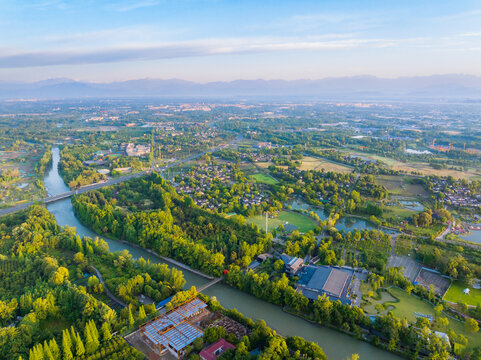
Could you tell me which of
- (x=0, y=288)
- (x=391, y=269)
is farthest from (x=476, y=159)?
(x=0, y=288)

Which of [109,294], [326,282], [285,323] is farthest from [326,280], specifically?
[109,294]

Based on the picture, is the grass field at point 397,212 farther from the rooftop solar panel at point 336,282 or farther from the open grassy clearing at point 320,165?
the open grassy clearing at point 320,165

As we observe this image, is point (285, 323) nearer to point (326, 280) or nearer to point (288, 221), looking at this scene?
point (326, 280)

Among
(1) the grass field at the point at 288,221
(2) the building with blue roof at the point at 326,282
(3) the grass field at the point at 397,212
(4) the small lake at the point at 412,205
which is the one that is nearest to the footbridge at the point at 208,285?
(2) the building with blue roof at the point at 326,282

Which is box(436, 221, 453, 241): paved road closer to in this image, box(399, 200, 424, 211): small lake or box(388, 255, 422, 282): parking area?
box(399, 200, 424, 211): small lake

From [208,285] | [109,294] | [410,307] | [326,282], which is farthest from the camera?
[208,285]

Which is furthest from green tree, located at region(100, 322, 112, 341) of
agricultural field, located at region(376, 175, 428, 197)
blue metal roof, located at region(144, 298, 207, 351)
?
agricultural field, located at region(376, 175, 428, 197)
